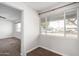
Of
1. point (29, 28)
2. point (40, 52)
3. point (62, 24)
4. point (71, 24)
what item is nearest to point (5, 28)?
point (29, 28)

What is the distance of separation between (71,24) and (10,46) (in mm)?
848

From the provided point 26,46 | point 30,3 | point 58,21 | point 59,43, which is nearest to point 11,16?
point 30,3

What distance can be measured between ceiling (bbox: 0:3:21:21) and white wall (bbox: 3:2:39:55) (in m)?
0.07

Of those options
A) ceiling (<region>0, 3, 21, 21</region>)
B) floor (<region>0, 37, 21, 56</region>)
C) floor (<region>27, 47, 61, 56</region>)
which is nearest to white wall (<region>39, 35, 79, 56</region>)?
floor (<region>27, 47, 61, 56</region>)

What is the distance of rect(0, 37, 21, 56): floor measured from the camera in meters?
1.02

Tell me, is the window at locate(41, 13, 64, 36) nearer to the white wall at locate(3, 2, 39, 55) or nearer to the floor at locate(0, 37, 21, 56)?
the white wall at locate(3, 2, 39, 55)

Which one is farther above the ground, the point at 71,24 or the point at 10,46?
the point at 71,24

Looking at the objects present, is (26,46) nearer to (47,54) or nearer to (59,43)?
(47,54)

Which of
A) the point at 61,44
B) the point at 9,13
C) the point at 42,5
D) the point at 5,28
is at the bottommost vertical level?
the point at 61,44

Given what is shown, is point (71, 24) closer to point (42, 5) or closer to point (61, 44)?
point (61, 44)

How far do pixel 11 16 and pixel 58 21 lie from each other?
622 mm

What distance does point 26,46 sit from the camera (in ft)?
3.51

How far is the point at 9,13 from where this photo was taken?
1.04 metres

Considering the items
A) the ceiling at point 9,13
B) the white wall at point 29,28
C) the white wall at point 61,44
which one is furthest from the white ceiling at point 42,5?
the white wall at point 61,44
